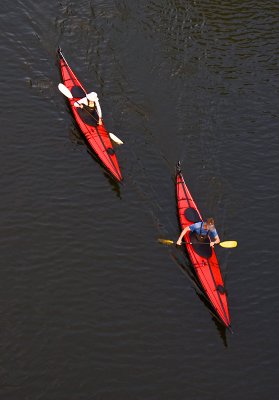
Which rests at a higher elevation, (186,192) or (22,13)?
(22,13)

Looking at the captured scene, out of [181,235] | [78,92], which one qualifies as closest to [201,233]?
[181,235]

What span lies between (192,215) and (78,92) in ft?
25.0

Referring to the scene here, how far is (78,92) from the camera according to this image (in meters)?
24.6

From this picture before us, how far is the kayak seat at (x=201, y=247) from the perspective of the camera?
64.8 ft

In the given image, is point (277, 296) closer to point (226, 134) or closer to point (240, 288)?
point (240, 288)

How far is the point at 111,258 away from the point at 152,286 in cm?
170

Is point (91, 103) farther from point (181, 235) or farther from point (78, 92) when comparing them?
point (181, 235)

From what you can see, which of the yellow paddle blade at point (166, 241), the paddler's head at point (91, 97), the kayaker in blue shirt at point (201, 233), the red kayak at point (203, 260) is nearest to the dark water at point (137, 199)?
the yellow paddle blade at point (166, 241)

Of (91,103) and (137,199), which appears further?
(91,103)

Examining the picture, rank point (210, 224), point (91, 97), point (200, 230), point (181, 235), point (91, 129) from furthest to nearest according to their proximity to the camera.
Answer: point (91, 129) < point (91, 97) < point (200, 230) < point (181, 235) < point (210, 224)

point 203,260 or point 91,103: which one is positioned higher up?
point 91,103

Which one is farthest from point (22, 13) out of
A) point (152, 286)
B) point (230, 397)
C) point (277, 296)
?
point (230, 397)

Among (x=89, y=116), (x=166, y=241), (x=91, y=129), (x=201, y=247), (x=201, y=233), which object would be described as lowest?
(x=201, y=247)

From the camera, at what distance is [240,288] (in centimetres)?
1950
